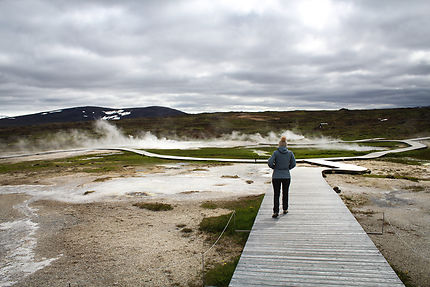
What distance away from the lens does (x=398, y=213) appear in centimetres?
1430

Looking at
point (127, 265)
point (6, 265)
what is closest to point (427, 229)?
point (127, 265)

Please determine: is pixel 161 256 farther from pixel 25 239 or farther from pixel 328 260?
pixel 25 239

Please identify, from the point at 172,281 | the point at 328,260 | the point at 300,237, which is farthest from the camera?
the point at 300,237

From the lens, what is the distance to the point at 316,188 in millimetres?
16078

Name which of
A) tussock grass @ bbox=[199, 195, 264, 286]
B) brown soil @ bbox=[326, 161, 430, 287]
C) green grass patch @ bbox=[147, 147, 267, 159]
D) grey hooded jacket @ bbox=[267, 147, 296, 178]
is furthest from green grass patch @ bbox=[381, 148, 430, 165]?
grey hooded jacket @ bbox=[267, 147, 296, 178]

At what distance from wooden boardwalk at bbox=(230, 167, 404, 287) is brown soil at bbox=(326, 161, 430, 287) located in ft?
4.59

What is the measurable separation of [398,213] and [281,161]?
745 cm

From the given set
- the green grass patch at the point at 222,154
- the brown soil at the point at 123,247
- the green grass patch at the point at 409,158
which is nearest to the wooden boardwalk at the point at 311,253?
the brown soil at the point at 123,247

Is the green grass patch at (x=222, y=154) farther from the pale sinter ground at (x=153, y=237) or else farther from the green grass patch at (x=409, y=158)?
the pale sinter ground at (x=153, y=237)

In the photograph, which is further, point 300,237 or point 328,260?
point 300,237

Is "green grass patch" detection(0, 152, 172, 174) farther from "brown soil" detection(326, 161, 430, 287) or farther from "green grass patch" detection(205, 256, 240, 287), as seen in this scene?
"green grass patch" detection(205, 256, 240, 287)

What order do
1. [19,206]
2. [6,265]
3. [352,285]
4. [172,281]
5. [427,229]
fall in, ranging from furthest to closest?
[19,206]
[427,229]
[6,265]
[172,281]
[352,285]

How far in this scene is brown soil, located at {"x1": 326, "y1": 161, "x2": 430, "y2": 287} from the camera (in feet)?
30.8

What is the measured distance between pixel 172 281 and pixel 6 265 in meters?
5.67
